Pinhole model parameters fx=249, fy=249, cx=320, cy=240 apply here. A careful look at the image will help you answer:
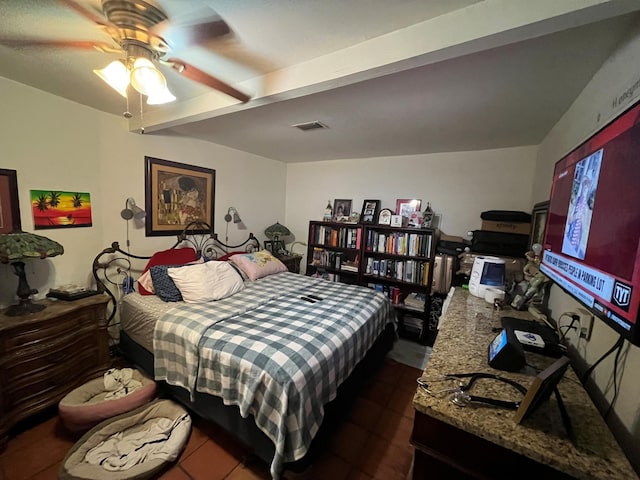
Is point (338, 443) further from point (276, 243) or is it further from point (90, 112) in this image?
point (90, 112)

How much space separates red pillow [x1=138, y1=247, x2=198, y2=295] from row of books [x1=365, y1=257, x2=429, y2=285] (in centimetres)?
214

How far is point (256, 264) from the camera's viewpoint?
9.51ft

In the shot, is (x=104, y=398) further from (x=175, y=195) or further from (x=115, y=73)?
(x=115, y=73)

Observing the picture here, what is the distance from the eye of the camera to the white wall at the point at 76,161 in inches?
70.4

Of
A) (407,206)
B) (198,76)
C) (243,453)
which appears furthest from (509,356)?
(407,206)

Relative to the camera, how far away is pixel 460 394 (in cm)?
88

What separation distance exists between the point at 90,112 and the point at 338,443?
3.22 metres

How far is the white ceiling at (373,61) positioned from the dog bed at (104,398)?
2012 mm

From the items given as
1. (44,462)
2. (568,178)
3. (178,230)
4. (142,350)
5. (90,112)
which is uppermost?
(90,112)

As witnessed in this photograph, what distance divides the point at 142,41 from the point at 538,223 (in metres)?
2.93

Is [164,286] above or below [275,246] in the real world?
below

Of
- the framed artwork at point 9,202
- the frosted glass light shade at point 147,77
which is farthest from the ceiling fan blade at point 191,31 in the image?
the framed artwork at point 9,202

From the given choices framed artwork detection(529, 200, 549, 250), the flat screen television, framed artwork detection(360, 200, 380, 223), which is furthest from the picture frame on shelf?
the flat screen television

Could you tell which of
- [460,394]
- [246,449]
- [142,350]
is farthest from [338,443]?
[142,350]
